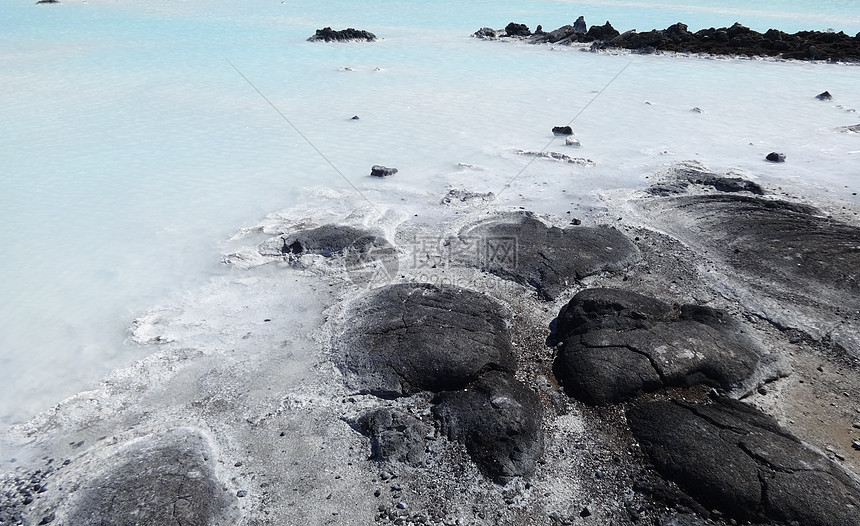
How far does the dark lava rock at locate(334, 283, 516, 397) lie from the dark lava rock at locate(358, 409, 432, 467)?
0.30 meters

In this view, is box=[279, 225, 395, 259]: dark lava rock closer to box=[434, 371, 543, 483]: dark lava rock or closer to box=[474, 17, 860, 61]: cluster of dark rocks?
box=[434, 371, 543, 483]: dark lava rock

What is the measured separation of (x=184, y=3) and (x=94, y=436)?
108 ft

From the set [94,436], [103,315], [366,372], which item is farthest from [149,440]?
[103,315]

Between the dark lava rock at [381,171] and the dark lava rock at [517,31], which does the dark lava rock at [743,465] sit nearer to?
the dark lava rock at [381,171]

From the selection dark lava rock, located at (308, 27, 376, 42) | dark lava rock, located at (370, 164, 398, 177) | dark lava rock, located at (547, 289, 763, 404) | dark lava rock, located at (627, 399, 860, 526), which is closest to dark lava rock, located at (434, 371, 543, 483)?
dark lava rock, located at (547, 289, 763, 404)

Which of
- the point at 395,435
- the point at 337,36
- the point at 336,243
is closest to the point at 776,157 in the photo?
the point at 336,243

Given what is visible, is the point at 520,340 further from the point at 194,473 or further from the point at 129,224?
the point at 129,224

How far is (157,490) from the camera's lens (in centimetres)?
376

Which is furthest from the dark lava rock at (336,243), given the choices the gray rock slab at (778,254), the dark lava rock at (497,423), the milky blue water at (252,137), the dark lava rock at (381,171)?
the gray rock slab at (778,254)

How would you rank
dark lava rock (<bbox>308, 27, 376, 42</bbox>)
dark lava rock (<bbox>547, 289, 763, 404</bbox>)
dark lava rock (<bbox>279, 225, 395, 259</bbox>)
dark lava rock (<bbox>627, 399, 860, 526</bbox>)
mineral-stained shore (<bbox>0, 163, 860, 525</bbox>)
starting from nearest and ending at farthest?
dark lava rock (<bbox>627, 399, 860, 526</bbox>) < mineral-stained shore (<bbox>0, 163, 860, 525</bbox>) < dark lava rock (<bbox>547, 289, 763, 404</bbox>) < dark lava rock (<bbox>279, 225, 395, 259</bbox>) < dark lava rock (<bbox>308, 27, 376, 42</bbox>)

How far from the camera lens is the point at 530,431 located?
423 centimetres

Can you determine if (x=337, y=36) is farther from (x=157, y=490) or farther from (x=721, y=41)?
(x=157, y=490)

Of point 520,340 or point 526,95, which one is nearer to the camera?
point 520,340

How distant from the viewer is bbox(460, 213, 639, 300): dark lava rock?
6.34 m
